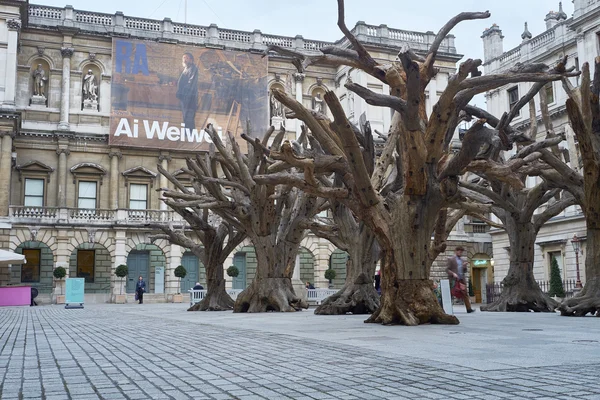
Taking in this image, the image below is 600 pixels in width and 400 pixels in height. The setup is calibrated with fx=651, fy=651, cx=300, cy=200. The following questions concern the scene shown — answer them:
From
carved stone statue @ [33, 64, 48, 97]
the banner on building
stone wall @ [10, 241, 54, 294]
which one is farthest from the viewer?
the banner on building

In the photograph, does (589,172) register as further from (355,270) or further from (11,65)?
(11,65)

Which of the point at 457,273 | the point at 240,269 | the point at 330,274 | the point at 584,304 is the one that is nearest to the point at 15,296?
the point at 240,269

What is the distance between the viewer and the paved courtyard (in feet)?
16.5

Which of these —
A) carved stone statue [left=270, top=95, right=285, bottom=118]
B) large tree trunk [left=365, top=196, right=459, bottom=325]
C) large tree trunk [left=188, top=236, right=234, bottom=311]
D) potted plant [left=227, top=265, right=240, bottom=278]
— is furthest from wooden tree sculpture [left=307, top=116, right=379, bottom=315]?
carved stone statue [left=270, top=95, right=285, bottom=118]

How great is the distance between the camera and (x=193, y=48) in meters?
46.8

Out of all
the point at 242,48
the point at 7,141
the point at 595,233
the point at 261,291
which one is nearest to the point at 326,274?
the point at 242,48

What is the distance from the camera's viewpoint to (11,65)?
134 ft

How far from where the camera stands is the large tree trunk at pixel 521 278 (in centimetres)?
1838

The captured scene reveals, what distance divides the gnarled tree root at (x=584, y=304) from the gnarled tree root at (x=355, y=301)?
4.85 m

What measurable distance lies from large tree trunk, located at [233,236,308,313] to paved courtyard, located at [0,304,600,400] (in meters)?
9.40

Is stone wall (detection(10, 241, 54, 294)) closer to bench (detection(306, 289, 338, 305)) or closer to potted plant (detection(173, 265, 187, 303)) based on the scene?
potted plant (detection(173, 265, 187, 303))

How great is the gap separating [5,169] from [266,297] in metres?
26.8

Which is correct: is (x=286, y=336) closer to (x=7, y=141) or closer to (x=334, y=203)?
(x=334, y=203)

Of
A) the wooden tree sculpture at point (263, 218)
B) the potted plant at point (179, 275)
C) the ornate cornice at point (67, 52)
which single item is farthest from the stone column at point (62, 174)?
the wooden tree sculpture at point (263, 218)
